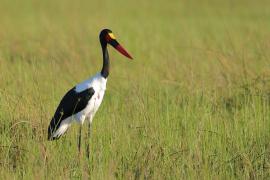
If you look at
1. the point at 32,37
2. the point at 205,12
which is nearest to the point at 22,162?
the point at 32,37

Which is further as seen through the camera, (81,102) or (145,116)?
(81,102)

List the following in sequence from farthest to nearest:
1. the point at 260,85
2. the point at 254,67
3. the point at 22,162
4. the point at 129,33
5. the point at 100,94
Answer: the point at 129,33 → the point at 254,67 → the point at 260,85 → the point at 100,94 → the point at 22,162

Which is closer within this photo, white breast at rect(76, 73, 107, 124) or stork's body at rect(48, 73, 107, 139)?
stork's body at rect(48, 73, 107, 139)

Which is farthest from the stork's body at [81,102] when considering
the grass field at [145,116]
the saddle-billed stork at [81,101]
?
the grass field at [145,116]

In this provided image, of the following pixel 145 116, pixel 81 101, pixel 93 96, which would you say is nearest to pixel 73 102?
pixel 81 101

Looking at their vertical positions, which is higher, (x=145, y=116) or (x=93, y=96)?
(x=93, y=96)

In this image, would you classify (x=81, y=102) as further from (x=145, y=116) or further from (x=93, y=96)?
(x=145, y=116)

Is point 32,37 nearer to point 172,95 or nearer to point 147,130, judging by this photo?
point 172,95

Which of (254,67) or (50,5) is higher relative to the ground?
(50,5)

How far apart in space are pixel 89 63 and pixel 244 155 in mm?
6432

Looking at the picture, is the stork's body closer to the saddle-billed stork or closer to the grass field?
the saddle-billed stork

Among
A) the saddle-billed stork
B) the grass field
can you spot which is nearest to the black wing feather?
the saddle-billed stork

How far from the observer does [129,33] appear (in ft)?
50.9

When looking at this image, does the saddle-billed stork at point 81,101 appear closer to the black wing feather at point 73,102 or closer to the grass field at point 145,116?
the black wing feather at point 73,102
